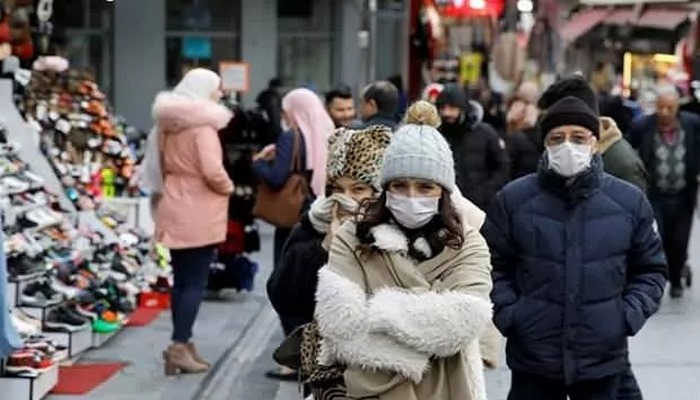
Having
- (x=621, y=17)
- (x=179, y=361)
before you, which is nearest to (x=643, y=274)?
(x=179, y=361)

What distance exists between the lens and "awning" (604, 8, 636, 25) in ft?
91.7

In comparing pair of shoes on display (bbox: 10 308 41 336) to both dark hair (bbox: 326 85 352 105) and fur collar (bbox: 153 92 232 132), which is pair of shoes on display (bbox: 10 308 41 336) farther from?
dark hair (bbox: 326 85 352 105)

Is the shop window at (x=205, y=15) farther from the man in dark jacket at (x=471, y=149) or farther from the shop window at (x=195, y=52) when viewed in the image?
the man in dark jacket at (x=471, y=149)

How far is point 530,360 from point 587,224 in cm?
55

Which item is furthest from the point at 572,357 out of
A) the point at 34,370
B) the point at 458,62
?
the point at 458,62

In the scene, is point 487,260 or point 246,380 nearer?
Answer: point 487,260

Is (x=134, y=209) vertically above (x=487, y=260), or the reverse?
(x=487, y=260)

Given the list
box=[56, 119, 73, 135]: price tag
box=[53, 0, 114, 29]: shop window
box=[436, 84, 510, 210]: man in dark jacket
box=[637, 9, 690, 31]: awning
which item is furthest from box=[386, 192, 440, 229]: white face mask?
box=[637, 9, 690, 31]: awning

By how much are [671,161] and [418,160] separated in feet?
26.2

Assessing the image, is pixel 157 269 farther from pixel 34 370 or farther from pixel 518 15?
pixel 518 15

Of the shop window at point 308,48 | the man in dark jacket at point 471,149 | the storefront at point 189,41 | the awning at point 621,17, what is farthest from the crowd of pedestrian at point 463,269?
the awning at point 621,17

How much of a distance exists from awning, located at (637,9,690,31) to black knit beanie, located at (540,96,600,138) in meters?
21.3

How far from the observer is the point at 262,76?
848 inches

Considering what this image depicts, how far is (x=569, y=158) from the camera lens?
620 cm
